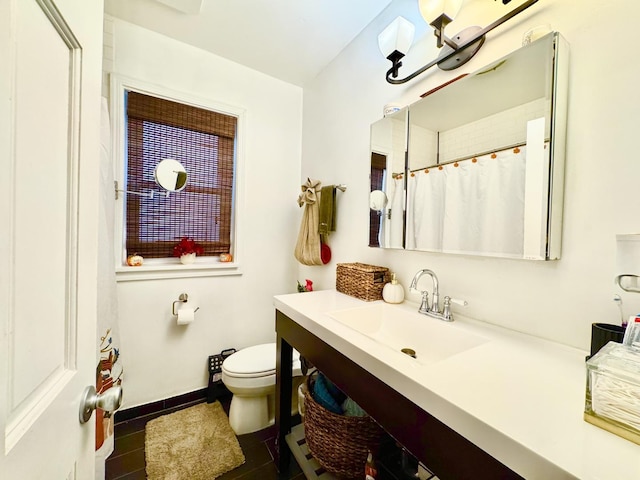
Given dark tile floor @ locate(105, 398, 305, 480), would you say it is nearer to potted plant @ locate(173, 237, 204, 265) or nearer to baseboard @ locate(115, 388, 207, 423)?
baseboard @ locate(115, 388, 207, 423)

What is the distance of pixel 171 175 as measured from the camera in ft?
5.92

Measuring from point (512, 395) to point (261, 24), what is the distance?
213 cm

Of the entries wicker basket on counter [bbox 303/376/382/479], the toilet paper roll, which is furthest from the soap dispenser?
the toilet paper roll

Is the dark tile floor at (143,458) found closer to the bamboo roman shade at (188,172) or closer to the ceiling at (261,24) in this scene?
the bamboo roman shade at (188,172)

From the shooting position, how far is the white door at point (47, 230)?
1.07 ft

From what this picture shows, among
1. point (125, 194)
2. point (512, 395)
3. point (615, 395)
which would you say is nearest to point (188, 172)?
point (125, 194)

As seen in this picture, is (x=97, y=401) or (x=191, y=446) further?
(x=191, y=446)

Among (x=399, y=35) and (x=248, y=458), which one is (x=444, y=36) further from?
(x=248, y=458)

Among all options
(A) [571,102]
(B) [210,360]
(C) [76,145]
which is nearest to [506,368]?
(A) [571,102]

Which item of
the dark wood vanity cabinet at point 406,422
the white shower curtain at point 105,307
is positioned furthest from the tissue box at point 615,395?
the white shower curtain at point 105,307

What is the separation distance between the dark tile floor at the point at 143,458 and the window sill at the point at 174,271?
3.02 ft

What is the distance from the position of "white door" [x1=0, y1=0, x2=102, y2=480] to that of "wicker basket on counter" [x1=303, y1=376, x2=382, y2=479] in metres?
0.84

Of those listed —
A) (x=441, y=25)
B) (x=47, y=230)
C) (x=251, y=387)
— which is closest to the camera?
(x=47, y=230)

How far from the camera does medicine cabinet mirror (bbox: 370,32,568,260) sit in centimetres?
88
